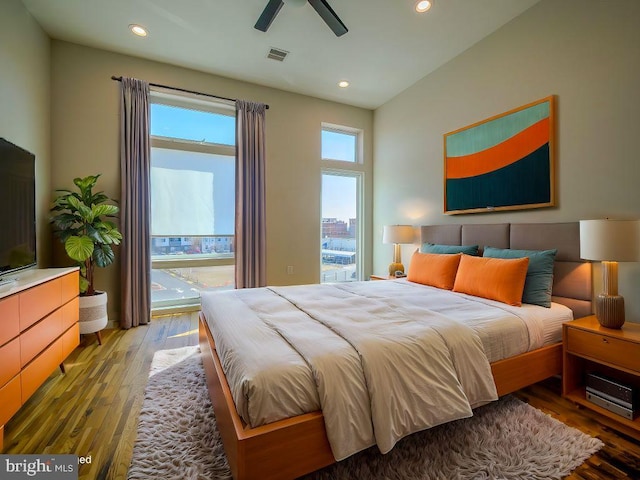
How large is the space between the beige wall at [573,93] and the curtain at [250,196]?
2361 millimetres

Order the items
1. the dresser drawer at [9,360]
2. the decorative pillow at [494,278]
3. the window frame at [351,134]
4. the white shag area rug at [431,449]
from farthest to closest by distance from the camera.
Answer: the window frame at [351,134] → the decorative pillow at [494,278] → the dresser drawer at [9,360] → the white shag area rug at [431,449]

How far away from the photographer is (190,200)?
158 inches

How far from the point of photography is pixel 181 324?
3529 mm

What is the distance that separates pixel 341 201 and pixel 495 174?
2422 mm

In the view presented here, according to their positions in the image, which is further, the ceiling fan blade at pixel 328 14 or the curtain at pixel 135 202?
the curtain at pixel 135 202

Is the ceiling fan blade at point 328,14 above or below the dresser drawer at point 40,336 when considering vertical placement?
above

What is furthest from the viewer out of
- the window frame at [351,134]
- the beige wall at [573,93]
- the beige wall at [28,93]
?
the window frame at [351,134]

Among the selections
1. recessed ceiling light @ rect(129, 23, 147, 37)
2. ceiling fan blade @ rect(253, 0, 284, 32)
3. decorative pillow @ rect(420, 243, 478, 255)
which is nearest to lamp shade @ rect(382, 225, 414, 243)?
decorative pillow @ rect(420, 243, 478, 255)

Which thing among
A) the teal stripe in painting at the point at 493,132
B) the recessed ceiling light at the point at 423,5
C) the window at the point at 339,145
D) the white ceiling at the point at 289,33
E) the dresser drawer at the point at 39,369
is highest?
the white ceiling at the point at 289,33

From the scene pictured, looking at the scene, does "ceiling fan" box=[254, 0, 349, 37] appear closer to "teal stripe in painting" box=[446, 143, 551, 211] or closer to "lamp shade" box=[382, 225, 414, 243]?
"teal stripe in painting" box=[446, 143, 551, 211]

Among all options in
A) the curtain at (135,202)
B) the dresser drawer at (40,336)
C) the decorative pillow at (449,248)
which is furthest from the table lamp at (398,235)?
the dresser drawer at (40,336)

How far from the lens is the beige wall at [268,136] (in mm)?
3291

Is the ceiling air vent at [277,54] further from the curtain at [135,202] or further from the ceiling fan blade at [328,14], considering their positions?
the curtain at [135,202]

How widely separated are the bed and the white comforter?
0.14 feet
